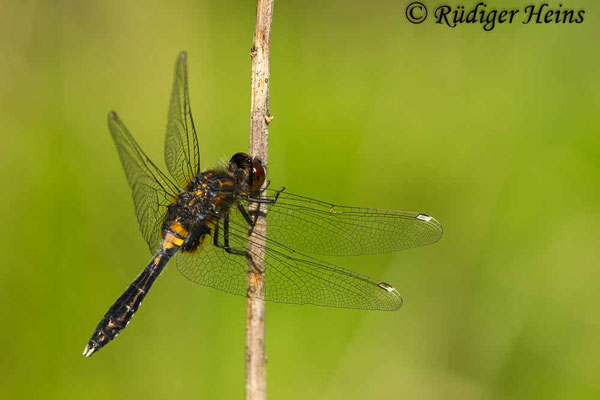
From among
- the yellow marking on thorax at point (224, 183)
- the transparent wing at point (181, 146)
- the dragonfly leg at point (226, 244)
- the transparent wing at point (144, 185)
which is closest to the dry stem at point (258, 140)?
the dragonfly leg at point (226, 244)

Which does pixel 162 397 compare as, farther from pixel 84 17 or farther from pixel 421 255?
pixel 84 17

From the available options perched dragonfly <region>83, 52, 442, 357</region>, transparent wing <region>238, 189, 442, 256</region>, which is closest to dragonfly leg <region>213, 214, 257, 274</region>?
perched dragonfly <region>83, 52, 442, 357</region>

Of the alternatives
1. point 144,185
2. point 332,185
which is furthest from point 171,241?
point 332,185

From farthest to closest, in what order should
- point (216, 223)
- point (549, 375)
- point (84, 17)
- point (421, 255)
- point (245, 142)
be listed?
point (84, 17), point (245, 142), point (421, 255), point (549, 375), point (216, 223)

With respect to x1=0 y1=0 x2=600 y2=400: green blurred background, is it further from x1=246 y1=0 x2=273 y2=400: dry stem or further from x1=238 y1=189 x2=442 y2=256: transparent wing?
x1=246 y1=0 x2=273 y2=400: dry stem

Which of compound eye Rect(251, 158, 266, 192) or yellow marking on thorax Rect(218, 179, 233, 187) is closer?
compound eye Rect(251, 158, 266, 192)

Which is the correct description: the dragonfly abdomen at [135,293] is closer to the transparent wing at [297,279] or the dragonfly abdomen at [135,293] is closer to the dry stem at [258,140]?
the transparent wing at [297,279]

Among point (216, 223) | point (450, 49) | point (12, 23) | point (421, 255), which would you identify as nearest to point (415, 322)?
point (421, 255)
